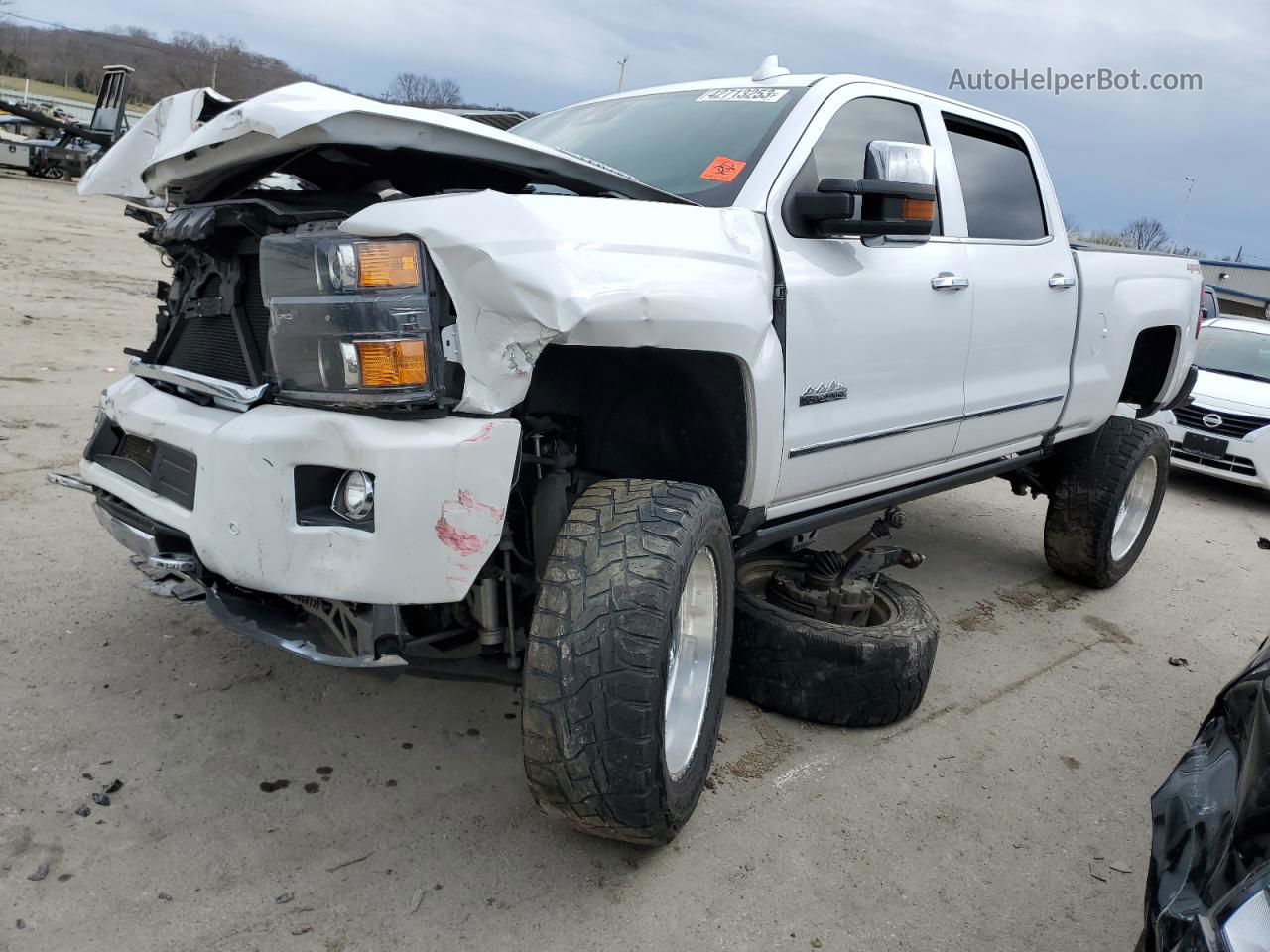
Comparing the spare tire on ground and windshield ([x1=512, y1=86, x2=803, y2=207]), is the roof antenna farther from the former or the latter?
the spare tire on ground

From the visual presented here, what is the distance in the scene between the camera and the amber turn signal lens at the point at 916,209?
300 centimetres

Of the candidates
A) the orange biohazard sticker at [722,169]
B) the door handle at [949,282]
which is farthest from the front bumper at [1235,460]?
the orange biohazard sticker at [722,169]

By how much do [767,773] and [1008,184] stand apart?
282 cm

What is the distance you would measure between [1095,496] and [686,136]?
10.1 feet

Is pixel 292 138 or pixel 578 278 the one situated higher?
pixel 292 138

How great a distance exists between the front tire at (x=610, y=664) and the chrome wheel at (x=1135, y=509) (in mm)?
3984

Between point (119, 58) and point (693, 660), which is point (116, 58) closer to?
point (119, 58)

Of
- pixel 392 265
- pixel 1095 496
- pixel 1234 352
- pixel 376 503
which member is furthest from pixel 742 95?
pixel 1234 352

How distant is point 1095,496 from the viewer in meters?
5.19

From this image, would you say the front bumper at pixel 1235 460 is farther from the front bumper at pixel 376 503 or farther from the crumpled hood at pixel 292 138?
the front bumper at pixel 376 503

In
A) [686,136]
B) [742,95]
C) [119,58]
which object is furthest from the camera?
[119,58]

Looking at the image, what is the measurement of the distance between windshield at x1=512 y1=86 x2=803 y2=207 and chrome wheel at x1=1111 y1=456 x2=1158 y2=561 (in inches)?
134

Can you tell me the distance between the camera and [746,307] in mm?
2738

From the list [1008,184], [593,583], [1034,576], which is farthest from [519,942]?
[1034,576]
